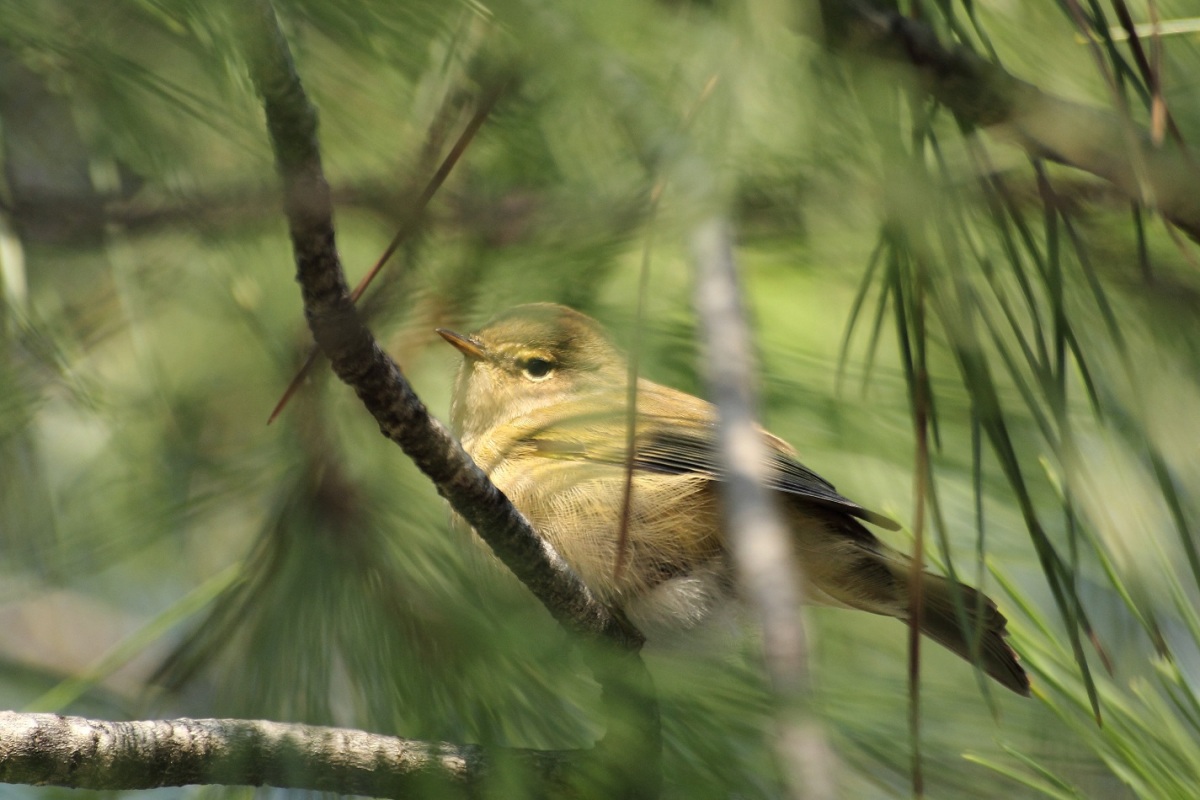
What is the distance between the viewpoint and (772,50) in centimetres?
136

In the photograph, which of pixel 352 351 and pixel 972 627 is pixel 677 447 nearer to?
pixel 972 627

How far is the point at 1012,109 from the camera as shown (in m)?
1.33

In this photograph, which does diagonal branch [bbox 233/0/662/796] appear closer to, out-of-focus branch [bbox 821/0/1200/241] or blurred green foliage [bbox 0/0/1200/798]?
blurred green foliage [bbox 0/0/1200/798]

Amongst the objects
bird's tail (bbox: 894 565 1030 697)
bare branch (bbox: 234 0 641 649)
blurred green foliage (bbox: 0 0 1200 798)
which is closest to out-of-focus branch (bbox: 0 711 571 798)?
blurred green foliage (bbox: 0 0 1200 798)

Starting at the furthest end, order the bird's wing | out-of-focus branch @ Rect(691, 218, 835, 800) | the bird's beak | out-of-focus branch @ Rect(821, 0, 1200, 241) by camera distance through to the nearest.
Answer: the bird's wing → the bird's beak → out-of-focus branch @ Rect(821, 0, 1200, 241) → out-of-focus branch @ Rect(691, 218, 835, 800)

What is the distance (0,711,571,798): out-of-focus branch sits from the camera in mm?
1658

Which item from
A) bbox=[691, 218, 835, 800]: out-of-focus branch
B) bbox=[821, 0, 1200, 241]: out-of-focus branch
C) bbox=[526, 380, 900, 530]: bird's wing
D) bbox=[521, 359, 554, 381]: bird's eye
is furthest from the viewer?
bbox=[521, 359, 554, 381]: bird's eye

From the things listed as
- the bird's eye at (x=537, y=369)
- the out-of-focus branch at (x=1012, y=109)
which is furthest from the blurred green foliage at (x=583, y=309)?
the bird's eye at (x=537, y=369)

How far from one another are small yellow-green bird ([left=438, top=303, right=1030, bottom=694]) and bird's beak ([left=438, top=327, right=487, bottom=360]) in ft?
0.04

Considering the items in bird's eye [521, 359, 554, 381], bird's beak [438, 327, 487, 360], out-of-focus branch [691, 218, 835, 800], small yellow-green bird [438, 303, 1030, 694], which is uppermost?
bird's eye [521, 359, 554, 381]

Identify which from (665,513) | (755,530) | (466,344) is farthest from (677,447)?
(755,530)

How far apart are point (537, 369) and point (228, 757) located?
77.1 inches

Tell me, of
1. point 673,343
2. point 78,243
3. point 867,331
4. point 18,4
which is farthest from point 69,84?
point 867,331

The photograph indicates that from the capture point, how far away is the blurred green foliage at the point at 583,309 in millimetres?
1336
